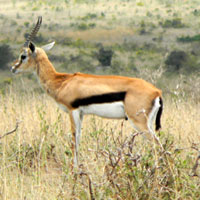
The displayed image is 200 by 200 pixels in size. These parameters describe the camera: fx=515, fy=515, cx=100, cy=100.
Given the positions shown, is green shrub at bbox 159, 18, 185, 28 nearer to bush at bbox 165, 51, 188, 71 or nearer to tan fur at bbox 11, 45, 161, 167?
bush at bbox 165, 51, 188, 71

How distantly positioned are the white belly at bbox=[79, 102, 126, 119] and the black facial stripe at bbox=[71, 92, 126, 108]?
0.04 m

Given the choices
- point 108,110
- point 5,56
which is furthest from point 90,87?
point 5,56

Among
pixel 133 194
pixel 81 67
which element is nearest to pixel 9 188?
pixel 133 194

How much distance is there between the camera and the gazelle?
5391 mm

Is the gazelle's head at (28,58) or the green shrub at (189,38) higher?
the green shrub at (189,38)

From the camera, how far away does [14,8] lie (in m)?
52.0

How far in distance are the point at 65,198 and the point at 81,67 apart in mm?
17987

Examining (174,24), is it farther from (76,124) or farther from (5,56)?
(76,124)

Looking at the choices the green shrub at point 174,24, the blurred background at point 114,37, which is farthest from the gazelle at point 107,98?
the green shrub at point 174,24

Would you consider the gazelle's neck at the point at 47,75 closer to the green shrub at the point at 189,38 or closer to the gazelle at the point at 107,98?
the gazelle at the point at 107,98

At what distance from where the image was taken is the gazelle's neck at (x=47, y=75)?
6320 millimetres

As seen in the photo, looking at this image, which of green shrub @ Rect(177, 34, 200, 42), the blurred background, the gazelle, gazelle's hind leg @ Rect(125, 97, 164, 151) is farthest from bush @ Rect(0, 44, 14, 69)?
gazelle's hind leg @ Rect(125, 97, 164, 151)

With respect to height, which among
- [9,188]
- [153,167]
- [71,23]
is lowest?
[9,188]

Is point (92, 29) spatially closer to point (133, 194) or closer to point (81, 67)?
point (81, 67)
